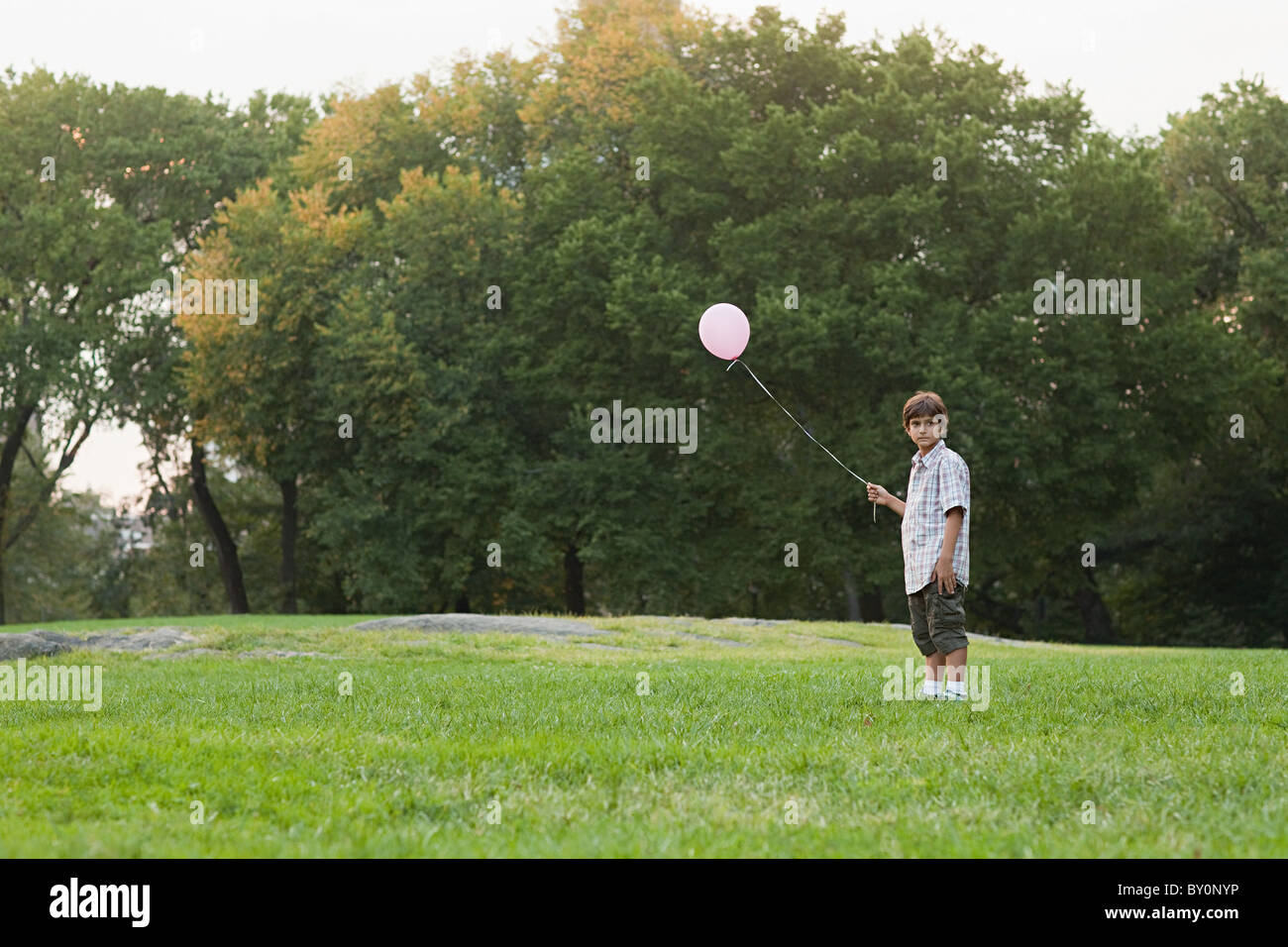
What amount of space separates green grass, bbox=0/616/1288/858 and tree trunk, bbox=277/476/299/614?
29843 millimetres

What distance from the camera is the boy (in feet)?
27.8

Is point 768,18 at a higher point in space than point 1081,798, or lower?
higher

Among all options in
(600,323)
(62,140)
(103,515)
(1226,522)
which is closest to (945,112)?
(600,323)

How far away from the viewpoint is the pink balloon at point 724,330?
11656mm

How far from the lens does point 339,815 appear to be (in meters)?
4.94

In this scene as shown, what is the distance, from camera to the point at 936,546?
28.4 feet

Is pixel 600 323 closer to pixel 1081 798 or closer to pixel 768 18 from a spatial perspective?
pixel 768 18

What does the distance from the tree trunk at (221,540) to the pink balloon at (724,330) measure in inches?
1278
